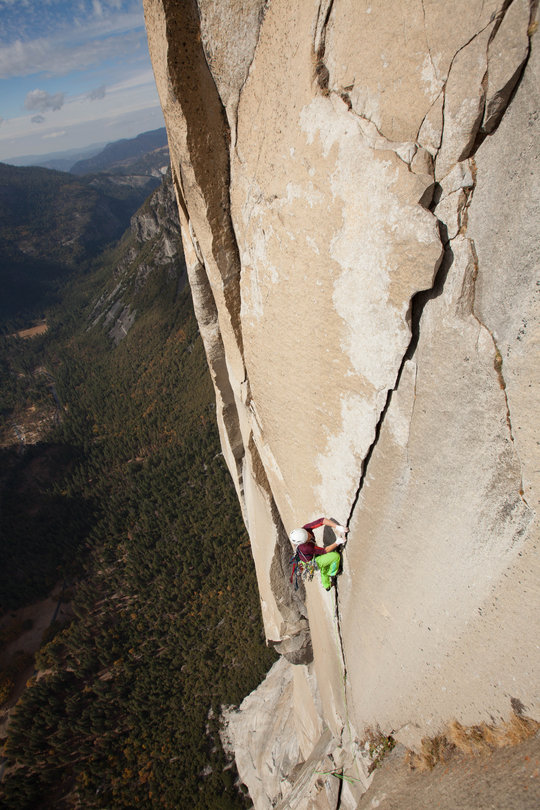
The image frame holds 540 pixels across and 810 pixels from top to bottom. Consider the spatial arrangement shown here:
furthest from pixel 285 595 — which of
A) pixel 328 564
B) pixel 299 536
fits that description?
pixel 299 536

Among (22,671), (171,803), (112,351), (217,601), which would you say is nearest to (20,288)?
(112,351)

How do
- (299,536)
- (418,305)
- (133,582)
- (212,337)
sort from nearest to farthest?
(418,305) < (299,536) < (212,337) < (133,582)

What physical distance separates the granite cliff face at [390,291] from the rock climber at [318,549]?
0.16 meters

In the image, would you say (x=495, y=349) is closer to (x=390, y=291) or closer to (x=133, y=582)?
(x=390, y=291)

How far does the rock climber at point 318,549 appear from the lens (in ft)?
13.6

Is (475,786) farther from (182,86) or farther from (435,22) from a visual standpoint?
(182,86)

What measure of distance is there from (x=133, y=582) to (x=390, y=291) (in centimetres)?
3215

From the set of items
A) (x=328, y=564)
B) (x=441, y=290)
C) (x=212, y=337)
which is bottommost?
(x=328, y=564)

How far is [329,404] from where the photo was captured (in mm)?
3625

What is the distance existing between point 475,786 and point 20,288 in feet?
425

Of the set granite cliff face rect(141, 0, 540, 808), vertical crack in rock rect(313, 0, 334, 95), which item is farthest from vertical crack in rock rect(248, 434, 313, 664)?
vertical crack in rock rect(313, 0, 334, 95)

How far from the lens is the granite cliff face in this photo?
7.36 ft

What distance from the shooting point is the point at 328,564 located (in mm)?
4277

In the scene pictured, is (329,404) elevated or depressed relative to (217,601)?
depressed
